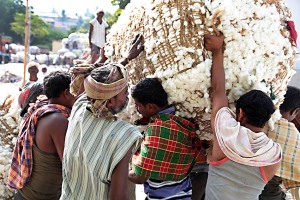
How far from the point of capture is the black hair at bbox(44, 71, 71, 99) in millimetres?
2648

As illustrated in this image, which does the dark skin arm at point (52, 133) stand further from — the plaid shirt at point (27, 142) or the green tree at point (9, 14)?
the green tree at point (9, 14)

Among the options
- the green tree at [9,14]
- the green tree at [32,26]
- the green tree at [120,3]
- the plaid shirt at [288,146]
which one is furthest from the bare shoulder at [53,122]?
the green tree at [9,14]

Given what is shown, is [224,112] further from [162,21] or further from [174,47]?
[162,21]

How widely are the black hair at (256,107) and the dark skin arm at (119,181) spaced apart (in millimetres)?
629

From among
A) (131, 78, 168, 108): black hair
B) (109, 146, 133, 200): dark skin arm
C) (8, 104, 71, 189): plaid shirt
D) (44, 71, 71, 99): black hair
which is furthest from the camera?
(44, 71, 71, 99): black hair

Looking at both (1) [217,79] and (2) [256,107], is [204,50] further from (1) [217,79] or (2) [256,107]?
(2) [256,107]

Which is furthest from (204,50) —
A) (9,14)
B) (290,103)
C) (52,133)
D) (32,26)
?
(9,14)

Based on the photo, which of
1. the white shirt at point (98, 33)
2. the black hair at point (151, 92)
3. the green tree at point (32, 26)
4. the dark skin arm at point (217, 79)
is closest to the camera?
the dark skin arm at point (217, 79)

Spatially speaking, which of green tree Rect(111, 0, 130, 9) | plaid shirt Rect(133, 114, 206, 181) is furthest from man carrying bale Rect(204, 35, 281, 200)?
green tree Rect(111, 0, 130, 9)

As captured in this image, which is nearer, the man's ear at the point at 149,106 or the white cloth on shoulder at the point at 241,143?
the white cloth on shoulder at the point at 241,143

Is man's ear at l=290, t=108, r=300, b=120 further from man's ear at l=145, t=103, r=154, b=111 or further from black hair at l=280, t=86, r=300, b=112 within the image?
man's ear at l=145, t=103, r=154, b=111

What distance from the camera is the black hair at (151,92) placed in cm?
227

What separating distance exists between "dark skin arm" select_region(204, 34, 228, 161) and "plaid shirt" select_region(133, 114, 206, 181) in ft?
0.75

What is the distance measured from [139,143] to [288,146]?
2.86 ft
